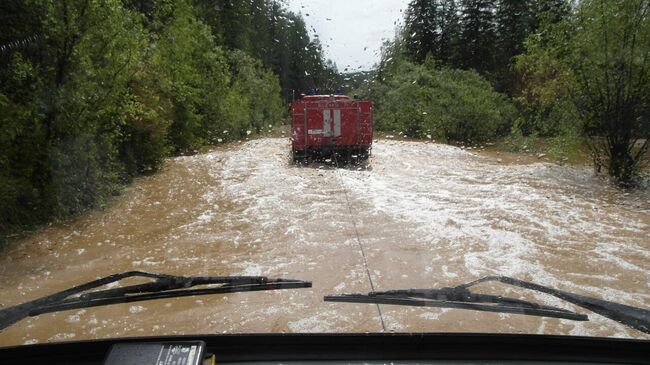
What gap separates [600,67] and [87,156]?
38.9 ft

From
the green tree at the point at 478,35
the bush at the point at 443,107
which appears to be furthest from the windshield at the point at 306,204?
the green tree at the point at 478,35

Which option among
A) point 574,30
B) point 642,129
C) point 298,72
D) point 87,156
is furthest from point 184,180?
point 298,72

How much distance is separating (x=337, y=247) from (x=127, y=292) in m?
4.15

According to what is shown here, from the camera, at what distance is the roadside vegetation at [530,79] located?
12.7 metres

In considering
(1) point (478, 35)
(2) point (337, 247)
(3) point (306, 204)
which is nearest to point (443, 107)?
(1) point (478, 35)

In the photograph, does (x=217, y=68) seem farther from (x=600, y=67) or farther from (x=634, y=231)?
(x=634, y=231)

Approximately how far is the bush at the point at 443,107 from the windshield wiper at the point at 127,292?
23475 mm

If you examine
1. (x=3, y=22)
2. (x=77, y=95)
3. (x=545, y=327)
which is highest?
(x=3, y=22)

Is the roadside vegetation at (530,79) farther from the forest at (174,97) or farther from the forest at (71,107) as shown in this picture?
the forest at (71,107)

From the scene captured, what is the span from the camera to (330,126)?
15852mm

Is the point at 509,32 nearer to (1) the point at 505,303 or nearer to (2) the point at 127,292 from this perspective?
(1) the point at 505,303

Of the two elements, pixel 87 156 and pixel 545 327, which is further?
pixel 87 156

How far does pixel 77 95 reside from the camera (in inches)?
356

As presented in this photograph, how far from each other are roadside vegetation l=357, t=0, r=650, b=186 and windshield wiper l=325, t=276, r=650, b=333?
38.0 feet
